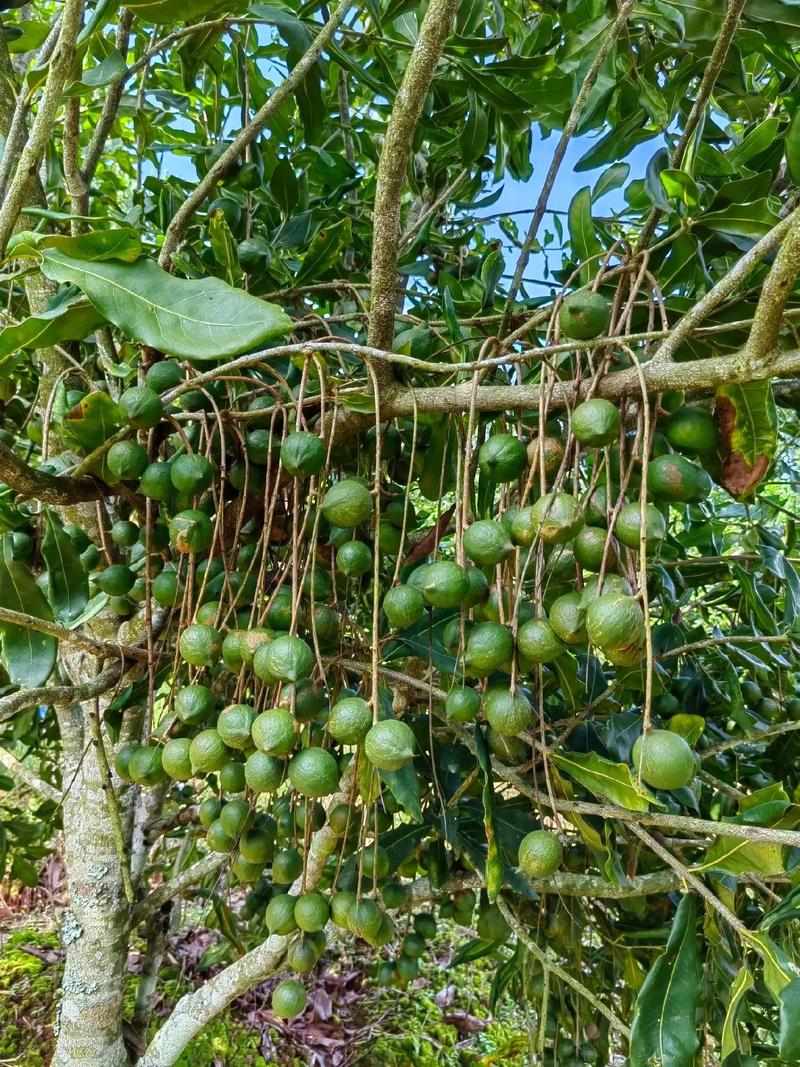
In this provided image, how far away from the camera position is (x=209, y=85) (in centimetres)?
194

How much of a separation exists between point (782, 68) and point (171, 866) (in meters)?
2.81

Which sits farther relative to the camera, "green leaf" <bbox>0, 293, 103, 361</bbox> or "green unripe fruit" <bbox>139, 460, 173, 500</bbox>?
"green unripe fruit" <bbox>139, 460, 173, 500</bbox>

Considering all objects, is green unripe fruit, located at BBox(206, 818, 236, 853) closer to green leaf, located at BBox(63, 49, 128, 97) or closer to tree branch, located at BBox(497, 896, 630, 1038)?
tree branch, located at BBox(497, 896, 630, 1038)

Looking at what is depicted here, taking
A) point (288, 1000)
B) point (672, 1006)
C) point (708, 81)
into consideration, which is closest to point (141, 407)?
point (708, 81)

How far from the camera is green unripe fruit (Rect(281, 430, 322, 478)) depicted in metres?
0.84

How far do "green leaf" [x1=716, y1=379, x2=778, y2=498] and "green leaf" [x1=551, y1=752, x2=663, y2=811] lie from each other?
364 mm

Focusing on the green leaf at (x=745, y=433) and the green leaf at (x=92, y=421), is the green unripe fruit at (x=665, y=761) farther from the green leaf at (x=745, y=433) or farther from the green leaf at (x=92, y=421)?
the green leaf at (x=92, y=421)

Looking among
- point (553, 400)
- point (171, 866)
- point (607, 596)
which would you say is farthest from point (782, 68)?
point (171, 866)

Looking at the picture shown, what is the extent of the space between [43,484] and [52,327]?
0.76 feet

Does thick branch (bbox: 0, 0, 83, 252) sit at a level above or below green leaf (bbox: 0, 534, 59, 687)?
above

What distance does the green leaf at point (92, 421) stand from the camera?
0.95 m

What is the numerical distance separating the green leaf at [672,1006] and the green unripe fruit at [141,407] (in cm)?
89

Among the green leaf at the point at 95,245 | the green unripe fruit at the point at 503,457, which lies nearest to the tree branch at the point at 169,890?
the green unripe fruit at the point at 503,457

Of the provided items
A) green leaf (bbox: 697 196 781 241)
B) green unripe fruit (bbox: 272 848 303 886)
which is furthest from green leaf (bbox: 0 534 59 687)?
green leaf (bbox: 697 196 781 241)
